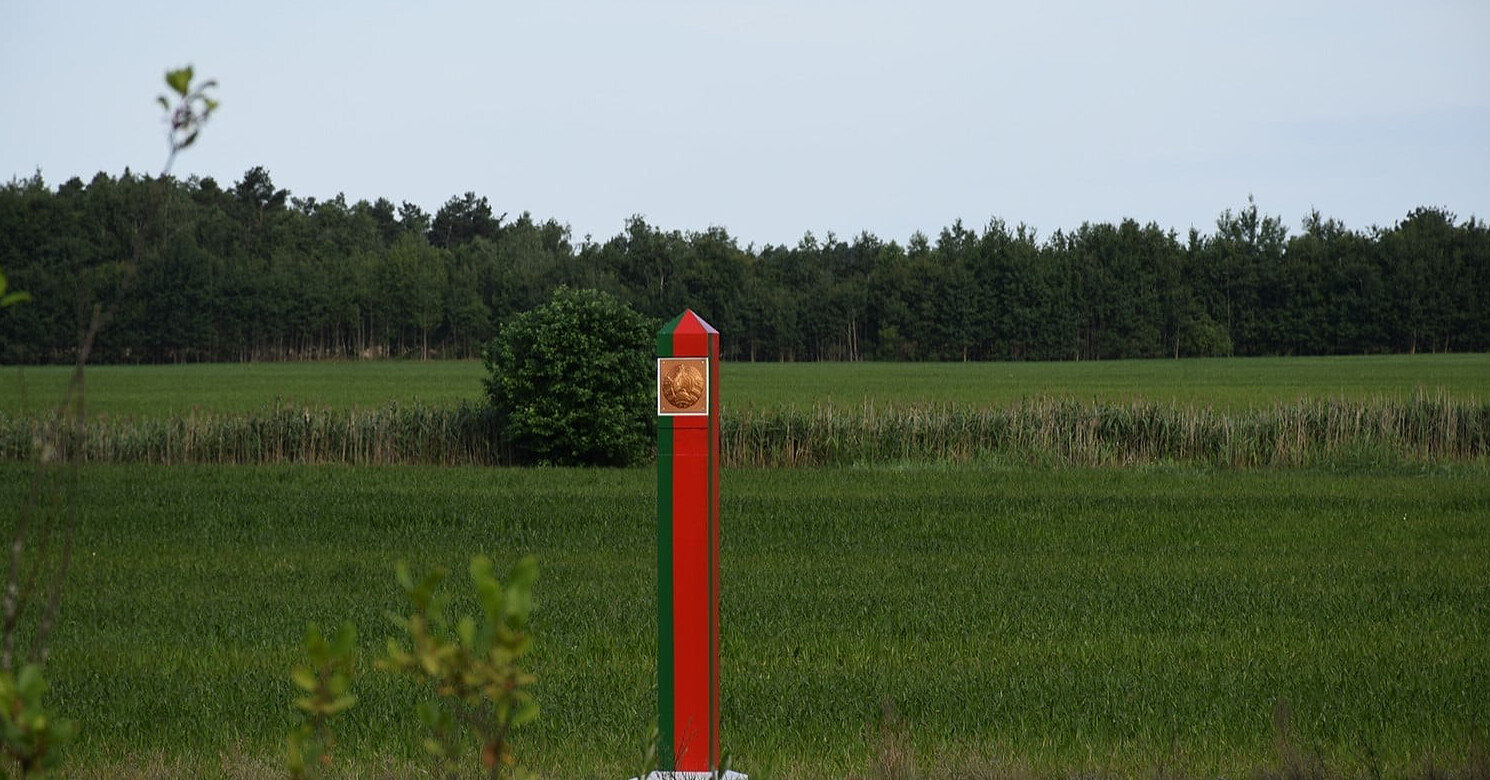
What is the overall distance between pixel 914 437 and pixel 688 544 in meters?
22.5

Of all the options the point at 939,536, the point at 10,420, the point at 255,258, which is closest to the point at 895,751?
the point at 939,536

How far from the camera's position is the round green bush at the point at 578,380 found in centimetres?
2486

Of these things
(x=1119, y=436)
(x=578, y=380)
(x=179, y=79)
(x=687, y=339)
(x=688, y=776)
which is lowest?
(x=1119, y=436)

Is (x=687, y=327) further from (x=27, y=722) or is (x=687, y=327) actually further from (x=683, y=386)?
(x=27, y=722)

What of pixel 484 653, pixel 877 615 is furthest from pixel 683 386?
pixel 877 615

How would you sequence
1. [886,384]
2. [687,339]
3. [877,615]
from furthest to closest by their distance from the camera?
1. [886,384]
2. [877,615]
3. [687,339]

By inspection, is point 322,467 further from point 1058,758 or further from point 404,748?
point 1058,758

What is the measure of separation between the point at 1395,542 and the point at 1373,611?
4944mm

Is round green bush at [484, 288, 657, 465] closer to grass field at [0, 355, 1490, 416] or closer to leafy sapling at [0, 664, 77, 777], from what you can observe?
grass field at [0, 355, 1490, 416]

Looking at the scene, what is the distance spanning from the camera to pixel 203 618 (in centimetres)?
1106

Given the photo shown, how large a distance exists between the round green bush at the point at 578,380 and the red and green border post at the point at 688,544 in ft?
63.7

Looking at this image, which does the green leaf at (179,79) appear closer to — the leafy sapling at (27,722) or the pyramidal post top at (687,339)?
the leafy sapling at (27,722)

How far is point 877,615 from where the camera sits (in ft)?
36.4

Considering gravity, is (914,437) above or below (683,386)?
below
